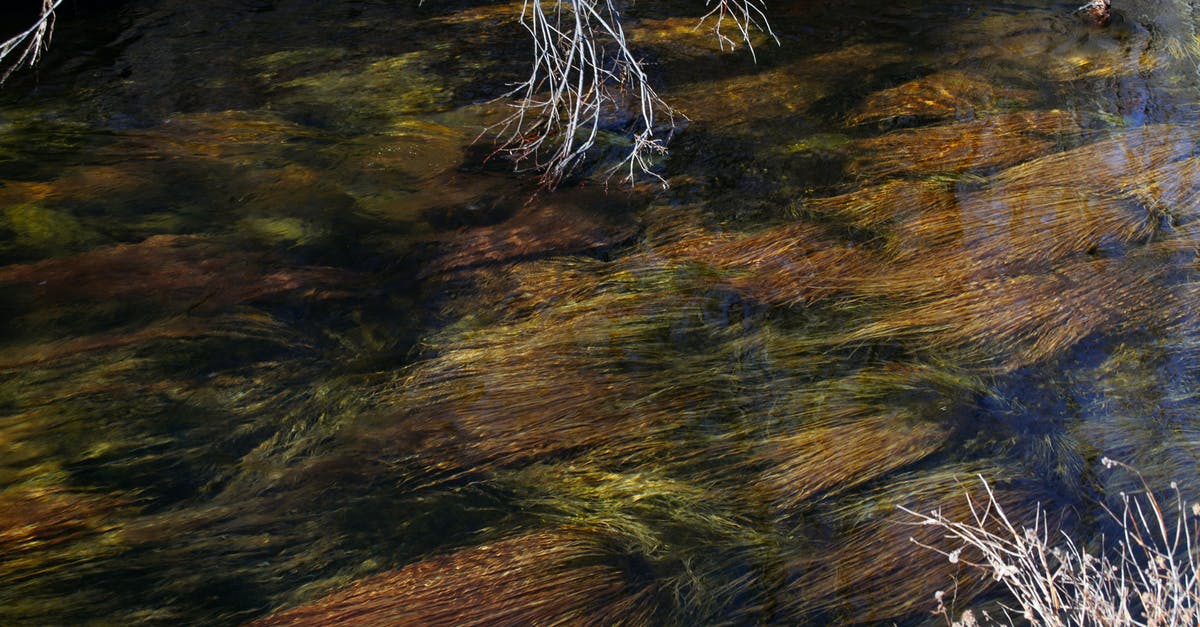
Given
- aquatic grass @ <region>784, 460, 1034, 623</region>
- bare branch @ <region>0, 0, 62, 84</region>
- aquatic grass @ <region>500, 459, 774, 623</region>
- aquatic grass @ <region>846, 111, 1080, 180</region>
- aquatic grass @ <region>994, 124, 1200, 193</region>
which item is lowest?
aquatic grass @ <region>784, 460, 1034, 623</region>

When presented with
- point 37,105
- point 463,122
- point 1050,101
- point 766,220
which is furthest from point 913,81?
point 37,105

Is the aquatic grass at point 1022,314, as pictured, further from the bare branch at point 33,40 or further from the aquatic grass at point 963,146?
the bare branch at point 33,40

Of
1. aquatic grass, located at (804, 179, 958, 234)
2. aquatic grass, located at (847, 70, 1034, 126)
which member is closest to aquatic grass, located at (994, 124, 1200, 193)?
aquatic grass, located at (804, 179, 958, 234)

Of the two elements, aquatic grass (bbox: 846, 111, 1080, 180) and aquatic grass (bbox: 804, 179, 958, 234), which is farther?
aquatic grass (bbox: 846, 111, 1080, 180)

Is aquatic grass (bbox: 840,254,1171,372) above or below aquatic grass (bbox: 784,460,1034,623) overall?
above

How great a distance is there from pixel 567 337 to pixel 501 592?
961 mm

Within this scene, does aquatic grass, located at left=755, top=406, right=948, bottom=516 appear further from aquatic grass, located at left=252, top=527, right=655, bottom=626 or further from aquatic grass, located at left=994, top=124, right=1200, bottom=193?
aquatic grass, located at left=994, top=124, right=1200, bottom=193

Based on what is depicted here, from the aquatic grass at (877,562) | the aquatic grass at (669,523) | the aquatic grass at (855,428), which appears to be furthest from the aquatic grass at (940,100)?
the aquatic grass at (669,523)

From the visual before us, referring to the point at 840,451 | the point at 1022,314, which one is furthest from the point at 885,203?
the point at 840,451

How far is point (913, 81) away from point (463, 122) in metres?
2.10

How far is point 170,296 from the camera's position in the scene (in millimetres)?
2990

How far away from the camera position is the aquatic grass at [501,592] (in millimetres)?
2018

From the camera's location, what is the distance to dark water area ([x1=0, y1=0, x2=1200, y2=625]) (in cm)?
217

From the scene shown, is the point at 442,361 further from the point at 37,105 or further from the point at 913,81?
the point at 913,81
